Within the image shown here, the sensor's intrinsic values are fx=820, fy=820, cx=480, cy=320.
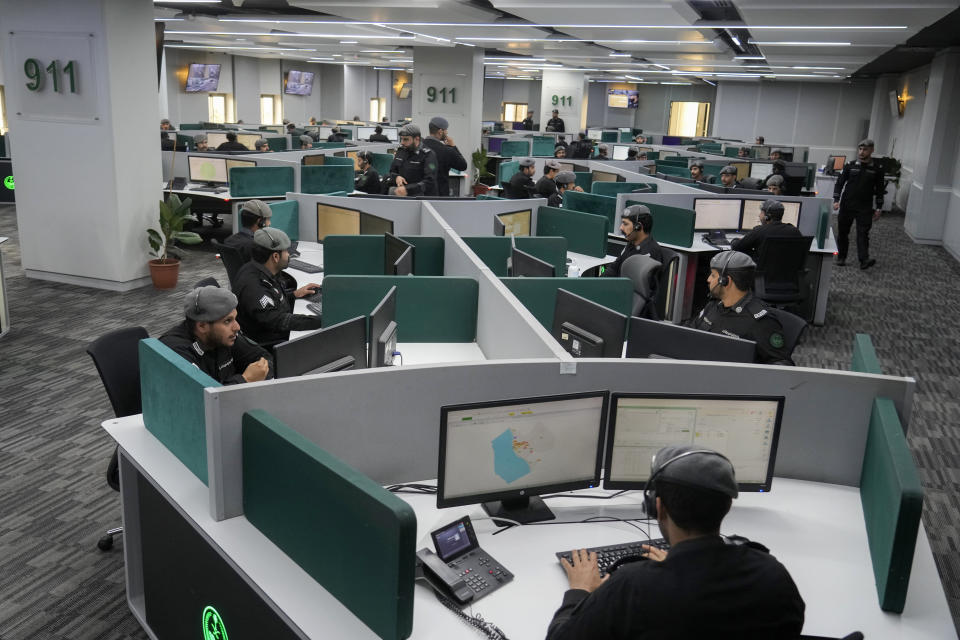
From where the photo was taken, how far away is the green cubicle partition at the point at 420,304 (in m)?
3.73

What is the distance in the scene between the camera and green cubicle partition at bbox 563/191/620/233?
7.00 metres

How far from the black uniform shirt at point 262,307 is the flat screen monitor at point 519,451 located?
191 cm

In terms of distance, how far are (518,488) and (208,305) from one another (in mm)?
1358

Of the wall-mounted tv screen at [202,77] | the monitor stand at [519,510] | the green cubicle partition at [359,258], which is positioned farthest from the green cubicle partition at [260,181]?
the wall-mounted tv screen at [202,77]

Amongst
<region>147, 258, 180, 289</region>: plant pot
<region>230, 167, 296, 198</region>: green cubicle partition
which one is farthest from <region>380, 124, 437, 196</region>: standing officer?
<region>147, 258, 180, 289</region>: plant pot

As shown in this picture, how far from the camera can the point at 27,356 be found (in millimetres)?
5363

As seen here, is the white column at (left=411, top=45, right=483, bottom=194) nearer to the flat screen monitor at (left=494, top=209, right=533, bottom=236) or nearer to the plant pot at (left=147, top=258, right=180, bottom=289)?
the plant pot at (left=147, top=258, right=180, bottom=289)

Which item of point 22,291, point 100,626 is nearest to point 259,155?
point 22,291

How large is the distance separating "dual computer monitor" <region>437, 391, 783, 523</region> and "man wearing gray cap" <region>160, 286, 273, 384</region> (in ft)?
3.90

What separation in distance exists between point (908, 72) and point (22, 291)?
15.4 metres

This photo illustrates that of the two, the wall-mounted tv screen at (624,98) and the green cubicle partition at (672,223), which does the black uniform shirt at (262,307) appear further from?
the wall-mounted tv screen at (624,98)

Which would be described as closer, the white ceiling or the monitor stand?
the monitor stand

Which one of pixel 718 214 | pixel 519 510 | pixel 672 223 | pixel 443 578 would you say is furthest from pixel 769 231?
pixel 443 578

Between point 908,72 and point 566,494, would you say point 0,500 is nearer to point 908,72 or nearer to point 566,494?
point 566,494
